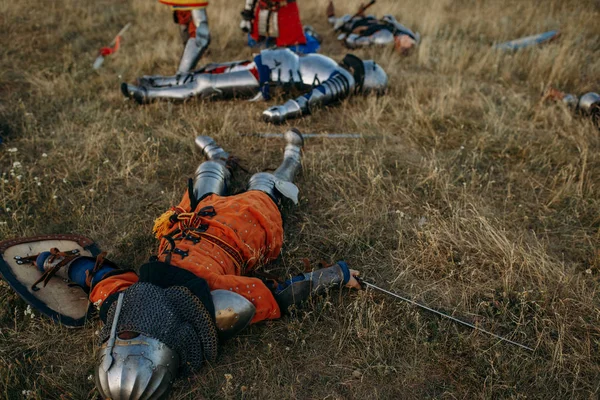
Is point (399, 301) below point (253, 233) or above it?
below

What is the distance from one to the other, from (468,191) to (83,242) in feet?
9.16

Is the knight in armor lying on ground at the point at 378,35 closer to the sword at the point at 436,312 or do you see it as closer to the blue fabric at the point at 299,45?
the blue fabric at the point at 299,45

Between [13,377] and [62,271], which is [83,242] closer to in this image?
[62,271]

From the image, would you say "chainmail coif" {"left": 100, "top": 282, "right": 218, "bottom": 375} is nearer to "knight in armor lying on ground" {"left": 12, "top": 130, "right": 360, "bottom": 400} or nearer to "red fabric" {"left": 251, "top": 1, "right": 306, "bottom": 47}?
"knight in armor lying on ground" {"left": 12, "top": 130, "right": 360, "bottom": 400}

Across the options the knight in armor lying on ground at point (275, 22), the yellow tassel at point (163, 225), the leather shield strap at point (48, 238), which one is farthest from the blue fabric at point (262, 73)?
the leather shield strap at point (48, 238)

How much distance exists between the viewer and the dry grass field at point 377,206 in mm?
2295

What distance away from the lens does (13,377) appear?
2176mm

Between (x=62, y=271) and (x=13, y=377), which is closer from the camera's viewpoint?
(x=13, y=377)

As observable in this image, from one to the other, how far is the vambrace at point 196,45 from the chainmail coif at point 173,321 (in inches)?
151

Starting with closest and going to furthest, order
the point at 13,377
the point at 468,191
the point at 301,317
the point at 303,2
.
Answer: the point at 13,377 < the point at 301,317 < the point at 468,191 < the point at 303,2

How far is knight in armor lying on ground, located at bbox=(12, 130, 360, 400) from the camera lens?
1.98 meters

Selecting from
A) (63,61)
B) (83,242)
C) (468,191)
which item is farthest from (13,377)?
(63,61)

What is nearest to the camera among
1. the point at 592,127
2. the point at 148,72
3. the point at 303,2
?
the point at 592,127

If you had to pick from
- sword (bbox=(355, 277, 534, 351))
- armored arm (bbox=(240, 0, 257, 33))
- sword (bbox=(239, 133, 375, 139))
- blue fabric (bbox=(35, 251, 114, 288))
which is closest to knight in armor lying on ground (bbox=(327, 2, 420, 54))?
armored arm (bbox=(240, 0, 257, 33))
